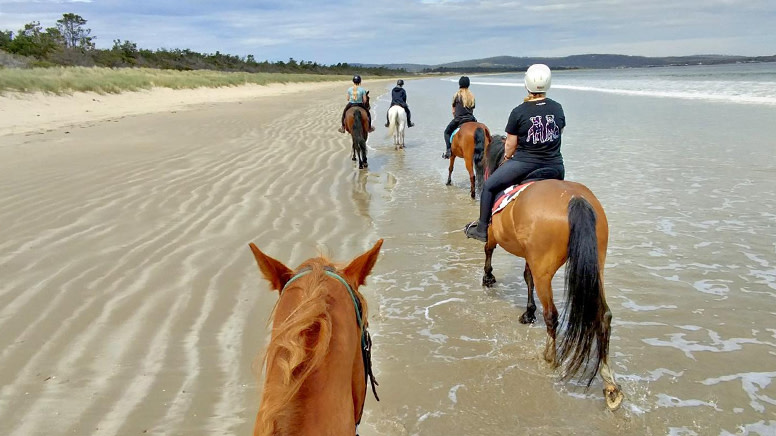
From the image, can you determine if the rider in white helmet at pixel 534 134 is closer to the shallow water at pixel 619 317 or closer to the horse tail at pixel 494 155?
the shallow water at pixel 619 317

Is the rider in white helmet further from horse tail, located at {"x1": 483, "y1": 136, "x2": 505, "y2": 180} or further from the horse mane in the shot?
the horse mane

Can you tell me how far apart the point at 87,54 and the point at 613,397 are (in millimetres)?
52693

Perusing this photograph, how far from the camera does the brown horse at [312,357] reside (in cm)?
134

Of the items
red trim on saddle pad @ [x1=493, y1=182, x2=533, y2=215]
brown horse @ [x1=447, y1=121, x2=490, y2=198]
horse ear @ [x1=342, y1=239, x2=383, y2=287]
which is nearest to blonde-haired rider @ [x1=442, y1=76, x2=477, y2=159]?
brown horse @ [x1=447, y1=121, x2=490, y2=198]

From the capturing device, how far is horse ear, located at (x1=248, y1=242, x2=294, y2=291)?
1.79m

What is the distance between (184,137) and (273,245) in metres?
9.42

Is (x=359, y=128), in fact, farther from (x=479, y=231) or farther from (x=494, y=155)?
(x=479, y=231)

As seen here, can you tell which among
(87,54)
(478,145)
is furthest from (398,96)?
(87,54)

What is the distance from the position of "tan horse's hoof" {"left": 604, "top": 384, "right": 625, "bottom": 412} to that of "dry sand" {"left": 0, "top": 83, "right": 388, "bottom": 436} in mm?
2304

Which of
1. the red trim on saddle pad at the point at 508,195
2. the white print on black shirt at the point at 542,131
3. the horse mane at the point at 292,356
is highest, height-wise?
the white print on black shirt at the point at 542,131

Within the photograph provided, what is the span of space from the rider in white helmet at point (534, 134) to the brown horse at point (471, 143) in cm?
427

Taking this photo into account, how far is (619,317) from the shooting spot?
4.87 m

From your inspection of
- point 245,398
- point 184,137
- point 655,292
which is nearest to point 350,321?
point 245,398

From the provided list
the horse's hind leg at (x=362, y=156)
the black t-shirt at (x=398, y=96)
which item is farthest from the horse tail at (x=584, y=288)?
the black t-shirt at (x=398, y=96)
